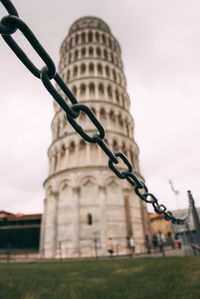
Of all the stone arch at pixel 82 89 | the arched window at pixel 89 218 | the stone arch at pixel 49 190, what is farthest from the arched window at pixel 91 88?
the arched window at pixel 89 218

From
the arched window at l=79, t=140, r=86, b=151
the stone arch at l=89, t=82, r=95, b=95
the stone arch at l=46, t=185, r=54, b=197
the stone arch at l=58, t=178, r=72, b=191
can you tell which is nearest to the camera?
the stone arch at l=58, t=178, r=72, b=191

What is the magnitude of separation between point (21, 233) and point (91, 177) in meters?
12.6

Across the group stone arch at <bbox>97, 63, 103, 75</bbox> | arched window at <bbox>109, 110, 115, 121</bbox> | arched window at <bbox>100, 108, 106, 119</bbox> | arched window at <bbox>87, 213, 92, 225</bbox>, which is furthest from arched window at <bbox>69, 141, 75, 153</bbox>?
stone arch at <bbox>97, 63, 103, 75</bbox>

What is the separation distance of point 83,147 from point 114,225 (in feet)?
28.2

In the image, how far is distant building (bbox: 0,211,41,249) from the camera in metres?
24.7

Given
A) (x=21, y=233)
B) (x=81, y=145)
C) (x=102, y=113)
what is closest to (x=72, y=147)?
(x=81, y=145)

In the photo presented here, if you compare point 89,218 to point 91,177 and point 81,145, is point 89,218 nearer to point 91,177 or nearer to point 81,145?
point 91,177

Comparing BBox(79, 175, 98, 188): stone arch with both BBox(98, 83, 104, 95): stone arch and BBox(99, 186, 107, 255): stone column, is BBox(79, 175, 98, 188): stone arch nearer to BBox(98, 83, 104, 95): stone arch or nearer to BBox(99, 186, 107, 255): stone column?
BBox(99, 186, 107, 255): stone column

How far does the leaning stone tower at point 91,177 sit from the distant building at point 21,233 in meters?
4.67

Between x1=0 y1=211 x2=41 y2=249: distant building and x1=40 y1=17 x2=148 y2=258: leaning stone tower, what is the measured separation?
15.3 feet

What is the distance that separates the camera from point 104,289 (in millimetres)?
4793

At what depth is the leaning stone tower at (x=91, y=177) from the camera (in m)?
18.5

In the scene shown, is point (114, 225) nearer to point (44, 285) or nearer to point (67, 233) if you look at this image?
point (67, 233)

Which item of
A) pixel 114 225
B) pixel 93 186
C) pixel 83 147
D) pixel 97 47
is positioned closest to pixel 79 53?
pixel 97 47
